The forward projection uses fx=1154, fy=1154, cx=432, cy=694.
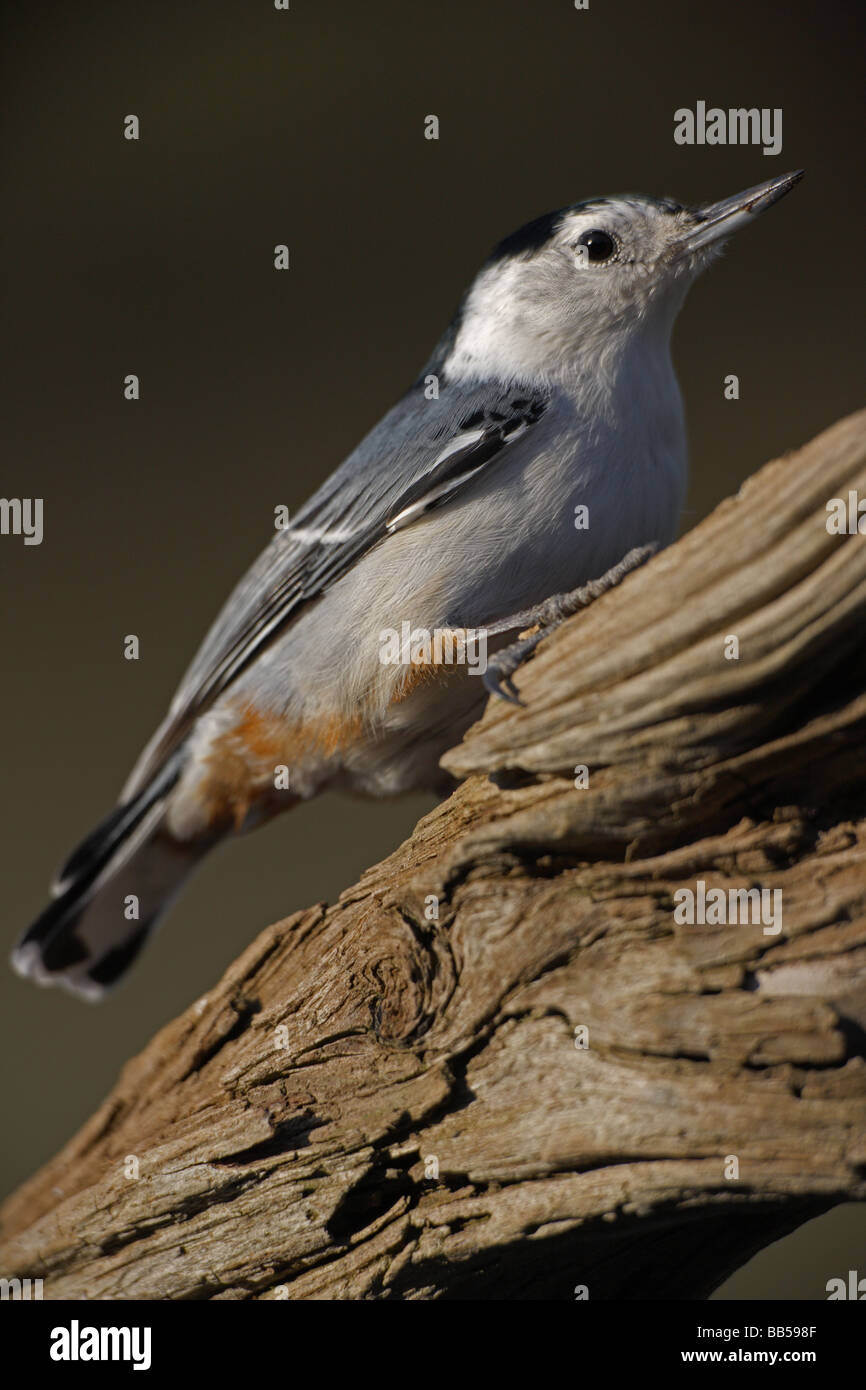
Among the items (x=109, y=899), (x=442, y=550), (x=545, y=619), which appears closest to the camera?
(x=545, y=619)

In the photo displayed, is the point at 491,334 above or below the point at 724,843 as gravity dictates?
above

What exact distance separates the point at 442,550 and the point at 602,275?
489 millimetres

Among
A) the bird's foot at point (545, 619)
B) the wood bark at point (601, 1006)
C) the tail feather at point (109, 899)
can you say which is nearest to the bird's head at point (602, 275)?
the bird's foot at point (545, 619)

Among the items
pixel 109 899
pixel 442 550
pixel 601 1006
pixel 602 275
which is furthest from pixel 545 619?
pixel 109 899

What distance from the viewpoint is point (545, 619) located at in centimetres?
136

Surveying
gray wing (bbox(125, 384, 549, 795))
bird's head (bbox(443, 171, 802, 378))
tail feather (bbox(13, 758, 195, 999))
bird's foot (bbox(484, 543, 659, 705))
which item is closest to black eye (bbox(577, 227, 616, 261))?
bird's head (bbox(443, 171, 802, 378))

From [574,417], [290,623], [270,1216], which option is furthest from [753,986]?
[290,623]

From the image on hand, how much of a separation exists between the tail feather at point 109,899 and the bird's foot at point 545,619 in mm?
743

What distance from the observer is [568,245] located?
1692mm

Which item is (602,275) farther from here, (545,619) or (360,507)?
(545,619)

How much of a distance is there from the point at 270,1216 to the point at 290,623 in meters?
0.85
